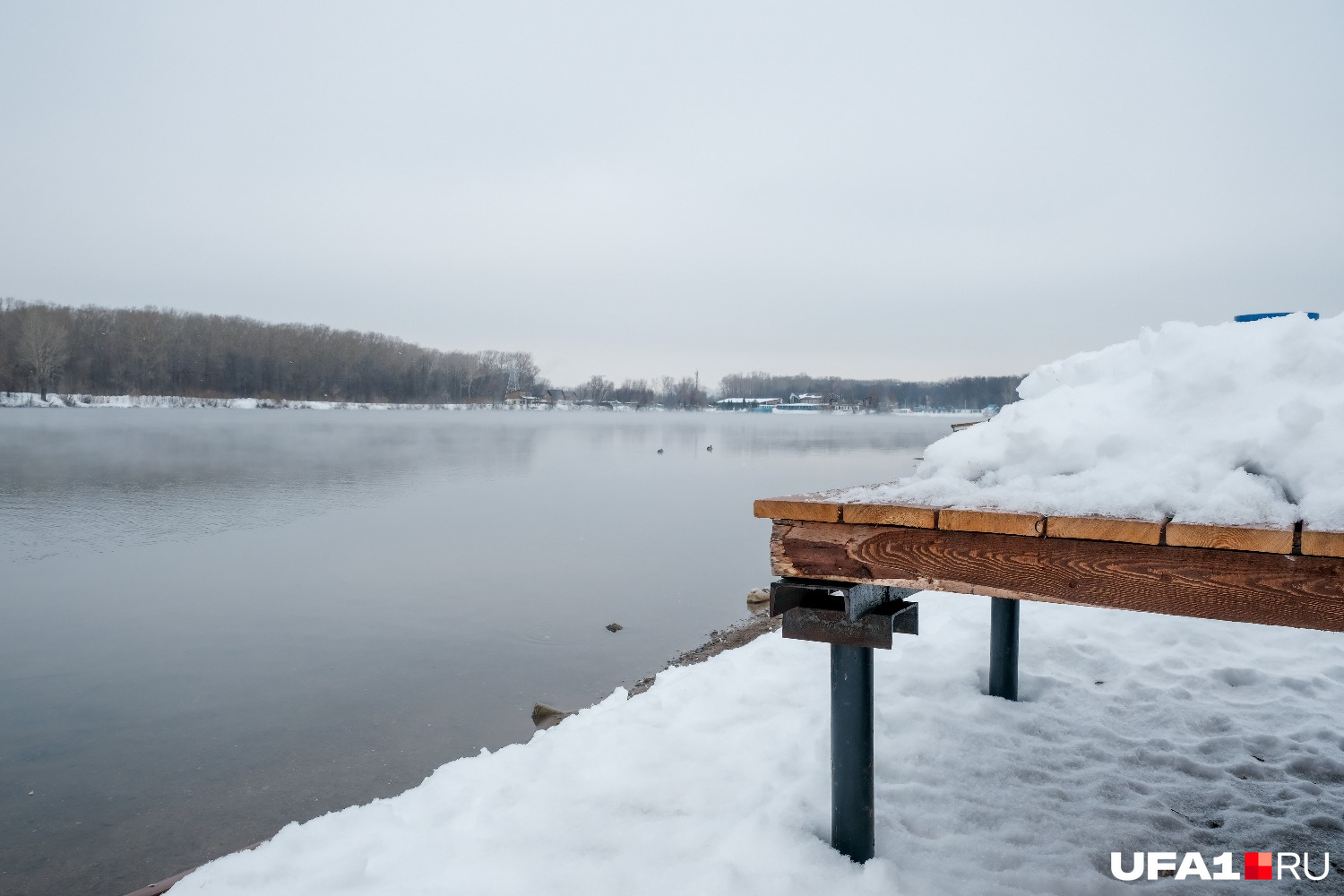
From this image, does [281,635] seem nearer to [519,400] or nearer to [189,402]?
[189,402]

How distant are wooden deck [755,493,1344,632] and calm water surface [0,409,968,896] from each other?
14.9ft

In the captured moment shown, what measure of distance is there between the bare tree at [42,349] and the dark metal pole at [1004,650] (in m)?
120

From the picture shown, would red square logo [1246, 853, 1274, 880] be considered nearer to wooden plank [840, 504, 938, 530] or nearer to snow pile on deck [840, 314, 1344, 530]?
snow pile on deck [840, 314, 1344, 530]

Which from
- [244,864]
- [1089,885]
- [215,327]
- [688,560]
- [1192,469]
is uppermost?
[215,327]

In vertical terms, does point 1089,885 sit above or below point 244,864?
above

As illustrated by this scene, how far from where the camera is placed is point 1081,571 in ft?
6.35

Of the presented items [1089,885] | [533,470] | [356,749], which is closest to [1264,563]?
[1089,885]

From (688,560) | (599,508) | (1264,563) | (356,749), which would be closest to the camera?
(1264,563)

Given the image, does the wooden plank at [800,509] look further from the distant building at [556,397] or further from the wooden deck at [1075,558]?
the distant building at [556,397]

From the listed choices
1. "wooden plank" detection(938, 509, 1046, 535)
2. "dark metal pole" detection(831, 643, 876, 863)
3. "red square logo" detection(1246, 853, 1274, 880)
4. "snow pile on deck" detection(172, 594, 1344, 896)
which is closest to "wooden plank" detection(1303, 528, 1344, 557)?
"wooden plank" detection(938, 509, 1046, 535)

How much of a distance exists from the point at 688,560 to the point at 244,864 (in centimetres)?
1106

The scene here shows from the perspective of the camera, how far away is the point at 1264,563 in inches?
69.2

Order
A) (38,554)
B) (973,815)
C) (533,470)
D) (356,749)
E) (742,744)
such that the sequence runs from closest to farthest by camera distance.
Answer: (973,815) → (742,744) → (356,749) → (38,554) → (533,470)

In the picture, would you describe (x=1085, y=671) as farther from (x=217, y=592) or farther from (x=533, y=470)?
(x=533, y=470)
